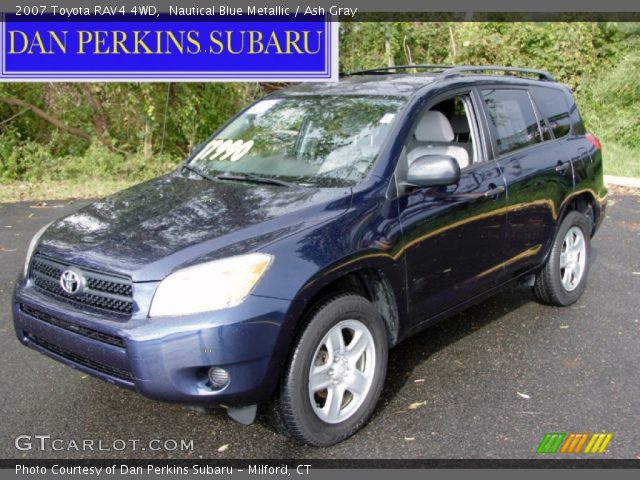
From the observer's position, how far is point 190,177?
4.30 meters

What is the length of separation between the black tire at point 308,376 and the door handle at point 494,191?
122 centimetres

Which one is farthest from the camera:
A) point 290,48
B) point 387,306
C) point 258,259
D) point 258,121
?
point 290,48

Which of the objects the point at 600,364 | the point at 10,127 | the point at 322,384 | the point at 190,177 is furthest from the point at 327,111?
the point at 10,127

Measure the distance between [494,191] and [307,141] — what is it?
120 centimetres

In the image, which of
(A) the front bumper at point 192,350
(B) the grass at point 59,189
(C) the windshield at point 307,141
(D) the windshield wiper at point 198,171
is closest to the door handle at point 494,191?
(C) the windshield at point 307,141

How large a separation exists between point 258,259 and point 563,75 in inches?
587

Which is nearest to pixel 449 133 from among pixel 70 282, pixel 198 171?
pixel 198 171

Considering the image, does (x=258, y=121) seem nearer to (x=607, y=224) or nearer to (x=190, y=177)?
(x=190, y=177)

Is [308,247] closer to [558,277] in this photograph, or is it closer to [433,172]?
[433,172]

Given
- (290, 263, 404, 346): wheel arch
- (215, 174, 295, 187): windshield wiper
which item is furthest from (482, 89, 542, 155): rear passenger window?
(215, 174, 295, 187): windshield wiper

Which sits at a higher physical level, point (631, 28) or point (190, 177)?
point (631, 28)

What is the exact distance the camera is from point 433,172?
3.69 m

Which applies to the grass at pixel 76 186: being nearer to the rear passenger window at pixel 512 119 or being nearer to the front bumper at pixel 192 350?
the rear passenger window at pixel 512 119

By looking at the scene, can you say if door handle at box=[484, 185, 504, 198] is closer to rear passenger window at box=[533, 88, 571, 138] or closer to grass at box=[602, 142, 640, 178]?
rear passenger window at box=[533, 88, 571, 138]
